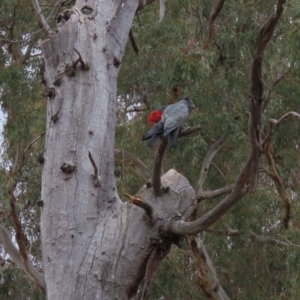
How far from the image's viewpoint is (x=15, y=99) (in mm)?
6711

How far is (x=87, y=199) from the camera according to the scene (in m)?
2.74

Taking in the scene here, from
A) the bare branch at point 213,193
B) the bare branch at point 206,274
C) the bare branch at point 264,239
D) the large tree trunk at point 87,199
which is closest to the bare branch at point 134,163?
the bare branch at point 213,193

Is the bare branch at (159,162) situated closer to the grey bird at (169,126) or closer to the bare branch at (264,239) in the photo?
the grey bird at (169,126)

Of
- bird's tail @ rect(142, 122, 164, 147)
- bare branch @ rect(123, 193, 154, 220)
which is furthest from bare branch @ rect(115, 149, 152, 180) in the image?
bare branch @ rect(123, 193, 154, 220)

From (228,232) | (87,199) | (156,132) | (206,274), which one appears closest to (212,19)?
(228,232)

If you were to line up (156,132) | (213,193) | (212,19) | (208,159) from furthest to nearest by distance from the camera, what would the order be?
(208,159) < (212,19) < (213,193) < (156,132)

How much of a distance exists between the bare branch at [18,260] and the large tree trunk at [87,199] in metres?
3.46

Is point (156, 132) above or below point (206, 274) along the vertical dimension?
below

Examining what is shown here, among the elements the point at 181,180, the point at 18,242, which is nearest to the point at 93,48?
the point at 181,180

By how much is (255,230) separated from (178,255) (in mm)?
809

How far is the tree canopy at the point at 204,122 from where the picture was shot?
263 inches

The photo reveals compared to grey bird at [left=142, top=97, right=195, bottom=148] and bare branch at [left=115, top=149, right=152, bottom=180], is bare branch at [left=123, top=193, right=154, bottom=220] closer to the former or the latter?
grey bird at [left=142, top=97, right=195, bottom=148]

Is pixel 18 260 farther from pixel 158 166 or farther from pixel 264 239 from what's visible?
pixel 158 166

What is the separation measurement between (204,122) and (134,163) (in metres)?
0.87
